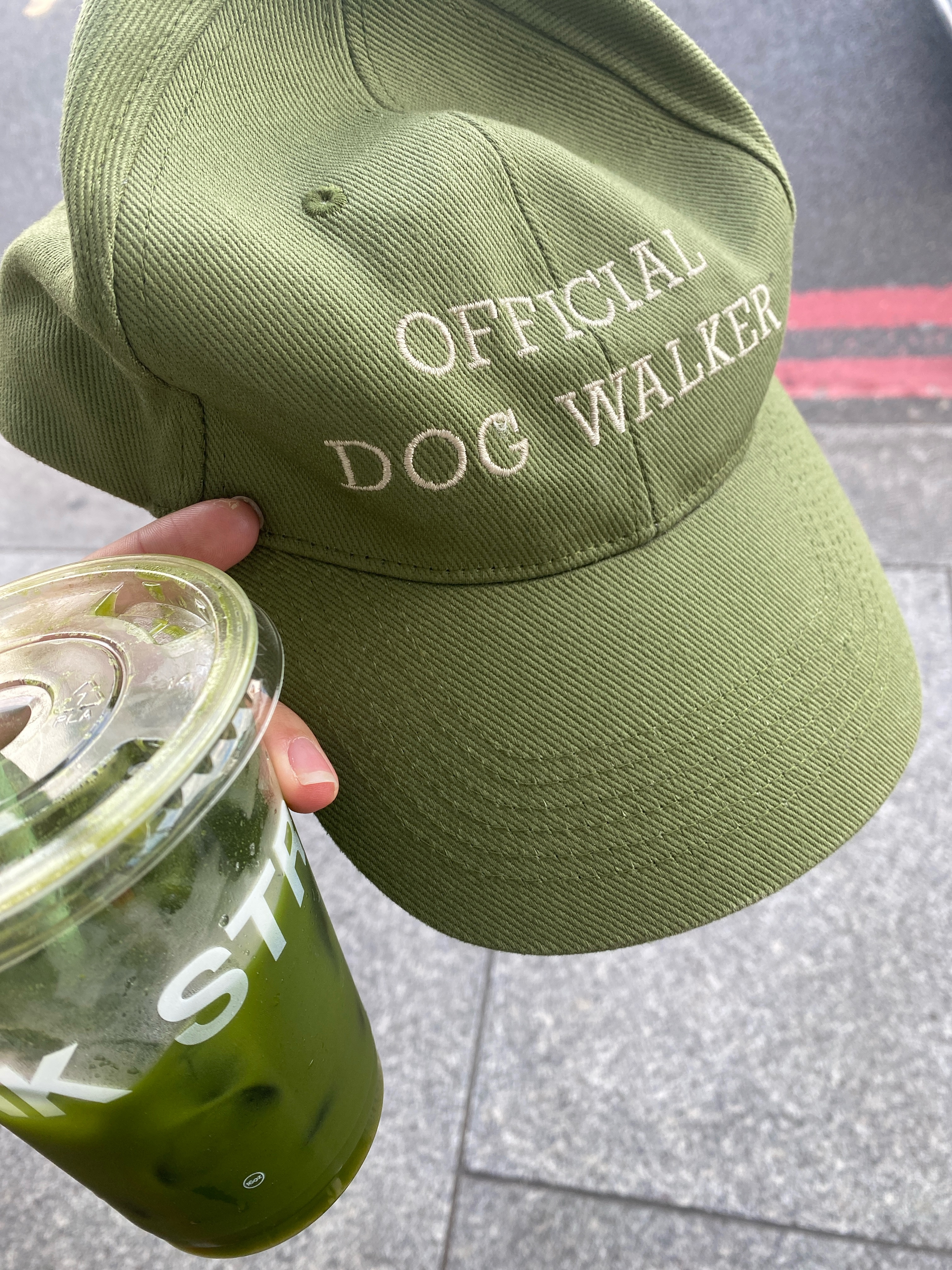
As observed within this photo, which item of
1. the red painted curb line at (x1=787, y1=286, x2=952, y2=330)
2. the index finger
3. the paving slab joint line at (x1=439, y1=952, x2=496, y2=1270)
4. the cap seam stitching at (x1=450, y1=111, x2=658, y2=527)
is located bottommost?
the paving slab joint line at (x1=439, y1=952, x2=496, y2=1270)

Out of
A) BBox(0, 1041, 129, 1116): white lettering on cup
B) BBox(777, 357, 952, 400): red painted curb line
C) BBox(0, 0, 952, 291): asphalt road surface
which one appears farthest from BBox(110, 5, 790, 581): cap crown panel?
BBox(0, 0, 952, 291): asphalt road surface

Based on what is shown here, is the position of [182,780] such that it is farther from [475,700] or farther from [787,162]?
[787,162]

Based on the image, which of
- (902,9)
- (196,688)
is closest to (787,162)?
(902,9)

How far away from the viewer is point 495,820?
0.59 meters

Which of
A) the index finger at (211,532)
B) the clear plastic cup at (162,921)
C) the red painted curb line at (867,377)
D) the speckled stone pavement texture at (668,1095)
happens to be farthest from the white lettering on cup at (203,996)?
the red painted curb line at (867,377)

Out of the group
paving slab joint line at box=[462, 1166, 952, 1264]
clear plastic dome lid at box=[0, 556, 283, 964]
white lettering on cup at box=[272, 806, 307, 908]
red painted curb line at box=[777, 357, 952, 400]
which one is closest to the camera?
clear plastic dome lid at box=[0, 556, 283, 964]

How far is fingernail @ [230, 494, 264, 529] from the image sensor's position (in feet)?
2.00

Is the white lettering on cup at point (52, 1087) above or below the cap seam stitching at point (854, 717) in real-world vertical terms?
above

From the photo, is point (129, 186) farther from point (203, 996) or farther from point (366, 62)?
point (203, 996)

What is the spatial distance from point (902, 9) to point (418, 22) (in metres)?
1.69

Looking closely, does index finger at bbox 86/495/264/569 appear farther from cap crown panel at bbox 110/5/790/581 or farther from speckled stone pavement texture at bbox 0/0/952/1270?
speckled stone pavement texture at bbox 0/0/952/1270

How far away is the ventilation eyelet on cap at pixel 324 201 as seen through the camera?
1.80 feet

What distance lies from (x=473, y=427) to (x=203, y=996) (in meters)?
0.33

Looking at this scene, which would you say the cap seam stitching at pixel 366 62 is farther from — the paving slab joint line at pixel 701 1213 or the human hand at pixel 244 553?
the paving slab joint line at pixel 701 1213
